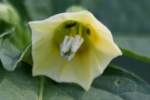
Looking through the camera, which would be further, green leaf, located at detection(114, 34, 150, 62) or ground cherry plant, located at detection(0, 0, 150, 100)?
green leaf, located at detection(114, 34, 150, 62)

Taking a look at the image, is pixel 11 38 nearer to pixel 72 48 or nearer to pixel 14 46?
pixel 14 46

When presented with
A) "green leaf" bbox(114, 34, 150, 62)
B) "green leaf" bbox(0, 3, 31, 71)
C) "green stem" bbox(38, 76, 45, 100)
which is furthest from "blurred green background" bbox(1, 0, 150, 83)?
"green stem" bbox(38, 76, 45, 100)

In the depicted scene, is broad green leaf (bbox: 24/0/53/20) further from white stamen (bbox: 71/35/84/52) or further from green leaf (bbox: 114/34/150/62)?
white stamen (bbox: 71/35/84/52)

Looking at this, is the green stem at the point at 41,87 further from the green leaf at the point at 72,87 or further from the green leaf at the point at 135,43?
the green leaf at the point at 135,43

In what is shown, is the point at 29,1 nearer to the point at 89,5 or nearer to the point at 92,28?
the point at 89,5

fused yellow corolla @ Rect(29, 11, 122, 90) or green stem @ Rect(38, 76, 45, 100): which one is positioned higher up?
fused yellow corolla @ Rect(29, 11, 122, 90)

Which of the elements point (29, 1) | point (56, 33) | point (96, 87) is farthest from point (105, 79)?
point (29, 1)

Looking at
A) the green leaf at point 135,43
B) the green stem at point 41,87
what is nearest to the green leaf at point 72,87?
the green stem at point 41,87
